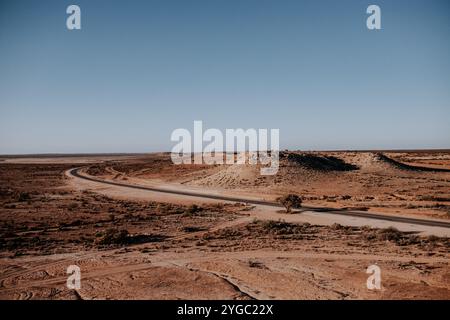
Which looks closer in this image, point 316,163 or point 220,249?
point 220,249

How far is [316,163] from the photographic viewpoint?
60375 mm

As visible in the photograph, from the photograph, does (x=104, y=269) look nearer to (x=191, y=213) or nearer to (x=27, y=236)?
(x=27, y=236)

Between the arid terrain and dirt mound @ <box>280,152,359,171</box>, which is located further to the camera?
dirt mound @ <box>280,152,359,171</box>

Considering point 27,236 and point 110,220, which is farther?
point 110,220

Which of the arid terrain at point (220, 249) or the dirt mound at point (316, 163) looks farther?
the dirt mound at point (316, 163)

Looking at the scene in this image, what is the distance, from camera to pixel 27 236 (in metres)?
21.1

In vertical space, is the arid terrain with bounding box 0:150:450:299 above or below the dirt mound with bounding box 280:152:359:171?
below

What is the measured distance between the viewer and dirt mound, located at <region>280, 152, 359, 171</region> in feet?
189

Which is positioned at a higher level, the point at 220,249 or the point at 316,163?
the point at 316,163

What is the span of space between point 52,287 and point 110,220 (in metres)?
14.0

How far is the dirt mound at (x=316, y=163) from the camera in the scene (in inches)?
2272

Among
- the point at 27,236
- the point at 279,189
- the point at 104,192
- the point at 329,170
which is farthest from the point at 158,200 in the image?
the point at 329,170

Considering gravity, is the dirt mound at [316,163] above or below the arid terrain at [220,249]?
above
